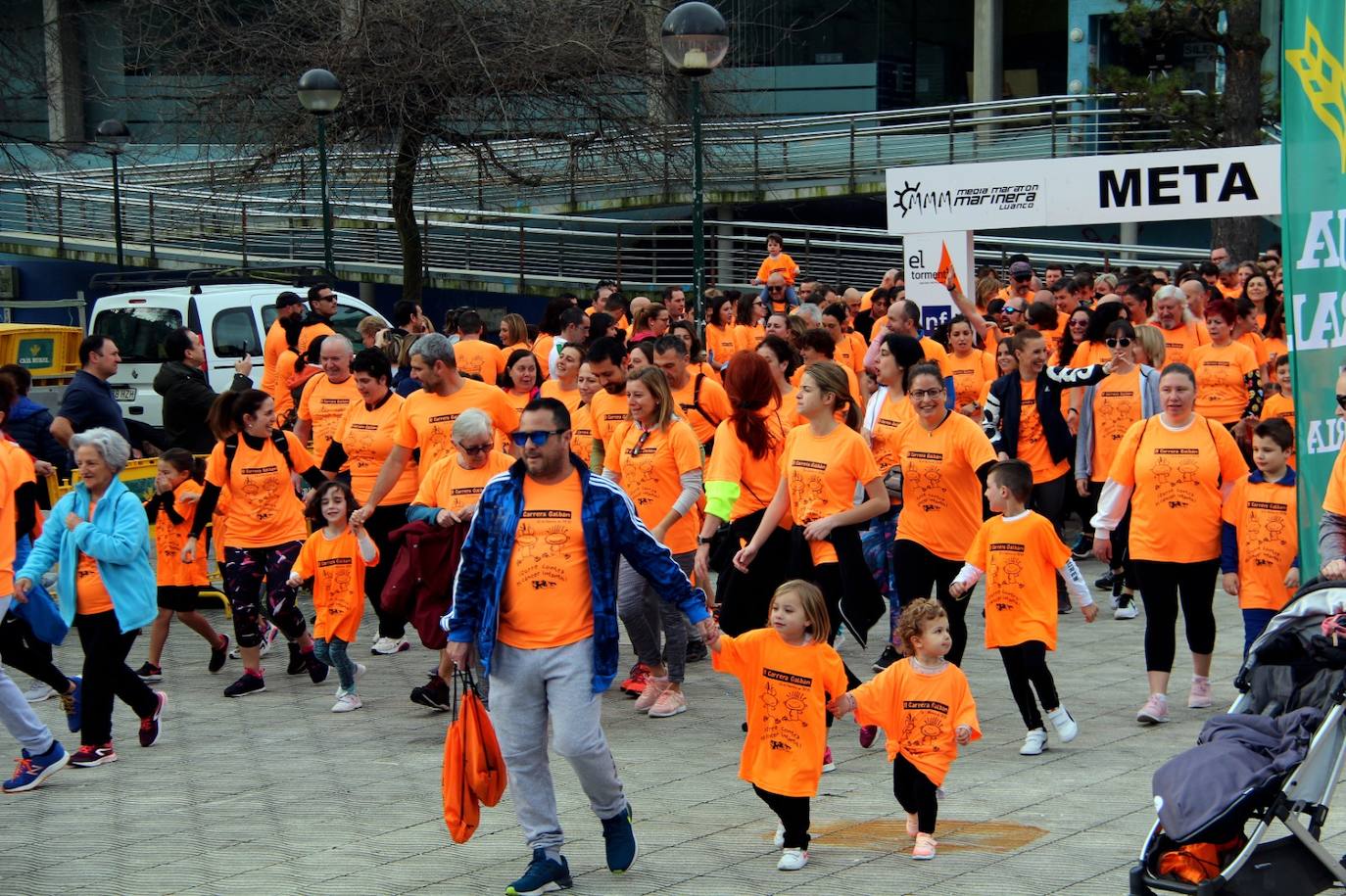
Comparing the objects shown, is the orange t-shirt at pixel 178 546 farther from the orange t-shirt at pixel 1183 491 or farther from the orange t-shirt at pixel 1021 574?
the orange t-shirt at pixel 1183 491

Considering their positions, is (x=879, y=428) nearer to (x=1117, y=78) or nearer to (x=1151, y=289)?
(x=1151, y=289)

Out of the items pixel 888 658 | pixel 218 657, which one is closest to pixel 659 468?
pixel 888 658

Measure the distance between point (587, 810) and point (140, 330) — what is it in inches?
491

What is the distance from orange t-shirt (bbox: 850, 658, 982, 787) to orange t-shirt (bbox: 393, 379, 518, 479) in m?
3.60

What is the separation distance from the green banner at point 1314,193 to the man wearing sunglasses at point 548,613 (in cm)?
229

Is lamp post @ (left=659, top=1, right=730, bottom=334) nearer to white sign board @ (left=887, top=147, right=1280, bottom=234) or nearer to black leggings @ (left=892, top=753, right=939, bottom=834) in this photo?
white sign board @ (left=887, top=147, right=1280, bottom=234)

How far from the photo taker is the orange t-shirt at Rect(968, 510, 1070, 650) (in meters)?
7.96

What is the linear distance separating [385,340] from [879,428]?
17.2 feet

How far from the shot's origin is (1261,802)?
17.5 ft

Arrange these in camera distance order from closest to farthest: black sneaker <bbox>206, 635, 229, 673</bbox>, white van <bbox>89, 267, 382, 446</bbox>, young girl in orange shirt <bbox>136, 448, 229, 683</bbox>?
1. young girl in orange shirt <bbox>136, 448, 229, 683</bbox>
2. black sneaker <bbox>206, 635, 229, 673</bbox>
3. white van <bbox>89, 267, 382, 446</bbox>

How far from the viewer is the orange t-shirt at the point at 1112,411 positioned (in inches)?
439

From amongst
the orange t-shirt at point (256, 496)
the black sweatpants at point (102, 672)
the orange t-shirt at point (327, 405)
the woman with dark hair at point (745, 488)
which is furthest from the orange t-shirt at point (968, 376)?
the black sweatpants at point (102, 672)

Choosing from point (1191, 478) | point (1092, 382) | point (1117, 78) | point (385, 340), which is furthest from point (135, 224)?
point (1191, 478)

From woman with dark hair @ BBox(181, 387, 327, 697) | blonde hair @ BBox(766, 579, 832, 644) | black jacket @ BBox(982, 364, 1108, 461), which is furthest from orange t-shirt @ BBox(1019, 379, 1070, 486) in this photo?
blonde hair @ BBox(766, 579, 832, 644)
